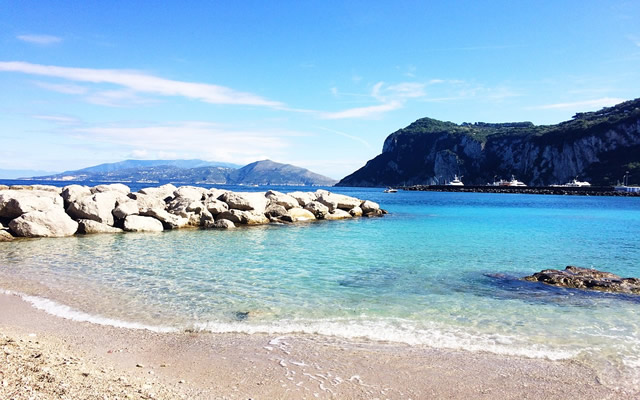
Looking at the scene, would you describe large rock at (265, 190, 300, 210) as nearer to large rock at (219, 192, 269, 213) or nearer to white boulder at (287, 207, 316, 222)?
white boulder at (287, 207, 316, 222)

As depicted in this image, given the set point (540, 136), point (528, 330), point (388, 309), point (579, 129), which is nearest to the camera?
point (528, 330)

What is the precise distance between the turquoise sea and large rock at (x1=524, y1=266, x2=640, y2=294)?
62 cm

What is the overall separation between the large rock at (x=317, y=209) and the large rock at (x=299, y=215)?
1.61 feet

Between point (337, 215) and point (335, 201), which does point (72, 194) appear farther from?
point (335, 201)

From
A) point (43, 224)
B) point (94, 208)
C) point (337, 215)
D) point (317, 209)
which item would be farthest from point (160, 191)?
point (337, 215)

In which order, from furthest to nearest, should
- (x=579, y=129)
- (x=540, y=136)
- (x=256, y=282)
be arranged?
(x=540, y=136) → (x=579, y=129) → (x=256, y=282)

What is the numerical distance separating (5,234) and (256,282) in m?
16.3

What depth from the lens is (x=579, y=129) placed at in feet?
513

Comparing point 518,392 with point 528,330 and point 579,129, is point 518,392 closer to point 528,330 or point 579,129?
point 528,330

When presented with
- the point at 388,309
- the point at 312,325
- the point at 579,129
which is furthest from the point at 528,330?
the point at 579,129

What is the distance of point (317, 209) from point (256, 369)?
96.9ft

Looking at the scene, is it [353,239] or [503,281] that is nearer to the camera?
[503,281]

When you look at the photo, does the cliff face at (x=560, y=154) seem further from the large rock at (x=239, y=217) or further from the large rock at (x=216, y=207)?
the large rock at (x=216, y=207)

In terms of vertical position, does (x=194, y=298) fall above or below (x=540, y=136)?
below
